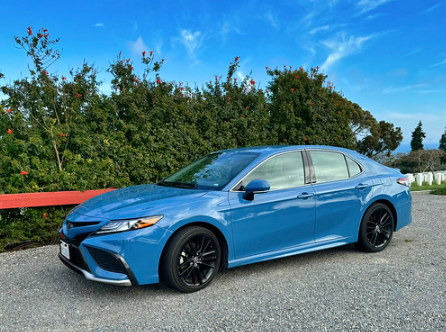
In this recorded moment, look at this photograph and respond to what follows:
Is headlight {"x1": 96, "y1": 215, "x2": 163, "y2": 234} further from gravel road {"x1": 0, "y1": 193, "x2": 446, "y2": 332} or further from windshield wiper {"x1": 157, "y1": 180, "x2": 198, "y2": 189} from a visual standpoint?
windshield wiper {"x1": 157, "y1": 180, "x2": 198, "y2": 189}

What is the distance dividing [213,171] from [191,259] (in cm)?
128

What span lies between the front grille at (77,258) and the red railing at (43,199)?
8.22 feet

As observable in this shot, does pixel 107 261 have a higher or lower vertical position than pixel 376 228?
higher

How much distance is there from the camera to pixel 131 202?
4.14 metres

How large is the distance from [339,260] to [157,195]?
105 inches

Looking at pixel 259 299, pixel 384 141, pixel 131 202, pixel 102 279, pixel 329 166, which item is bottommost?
pixel 259 299

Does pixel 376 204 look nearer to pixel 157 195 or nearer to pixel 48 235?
pixel 157 195

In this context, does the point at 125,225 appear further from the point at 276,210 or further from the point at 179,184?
the point at 276,210

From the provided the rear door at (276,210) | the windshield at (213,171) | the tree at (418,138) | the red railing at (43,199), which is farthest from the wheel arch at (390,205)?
the tree at (418,138)

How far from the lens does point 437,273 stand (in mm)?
4762

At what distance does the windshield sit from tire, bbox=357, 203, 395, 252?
6.32ft

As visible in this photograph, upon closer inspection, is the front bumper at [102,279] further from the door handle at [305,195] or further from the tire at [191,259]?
the door handle at [305,195]

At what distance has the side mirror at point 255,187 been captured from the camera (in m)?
4.33

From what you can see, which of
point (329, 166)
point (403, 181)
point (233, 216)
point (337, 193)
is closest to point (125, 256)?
point (233, 216)
